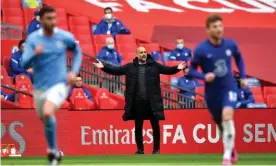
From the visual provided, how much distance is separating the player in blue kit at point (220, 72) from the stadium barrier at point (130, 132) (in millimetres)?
8031

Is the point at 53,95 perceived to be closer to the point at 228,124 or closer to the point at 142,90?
the point at 228,124

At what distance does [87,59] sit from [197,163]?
33.2 feet

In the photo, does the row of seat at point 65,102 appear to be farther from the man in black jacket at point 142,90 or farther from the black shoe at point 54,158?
the black shoe at point 54,158

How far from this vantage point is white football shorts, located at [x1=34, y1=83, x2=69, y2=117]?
14.6 meters

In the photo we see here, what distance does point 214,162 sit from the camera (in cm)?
1844

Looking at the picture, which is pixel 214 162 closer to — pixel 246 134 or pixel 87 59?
pixel 246 134

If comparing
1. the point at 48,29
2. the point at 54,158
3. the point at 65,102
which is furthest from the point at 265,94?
the point at 54,158

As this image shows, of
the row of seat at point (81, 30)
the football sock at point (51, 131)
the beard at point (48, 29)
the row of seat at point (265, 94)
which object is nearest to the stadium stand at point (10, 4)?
the row of seat at point (81, 30)

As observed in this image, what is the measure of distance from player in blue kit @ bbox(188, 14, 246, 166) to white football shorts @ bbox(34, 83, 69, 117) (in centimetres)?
212

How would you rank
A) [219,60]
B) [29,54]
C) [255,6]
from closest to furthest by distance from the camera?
[29,54] < [219,60] < [255,6]

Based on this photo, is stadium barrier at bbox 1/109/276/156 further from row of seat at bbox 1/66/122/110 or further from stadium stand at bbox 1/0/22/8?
stadium stand at bbox 1/0/22/8

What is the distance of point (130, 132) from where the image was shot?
23672 mm

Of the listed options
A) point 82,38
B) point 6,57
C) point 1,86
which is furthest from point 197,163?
point 82,38

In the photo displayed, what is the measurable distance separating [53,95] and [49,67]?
45 cm
